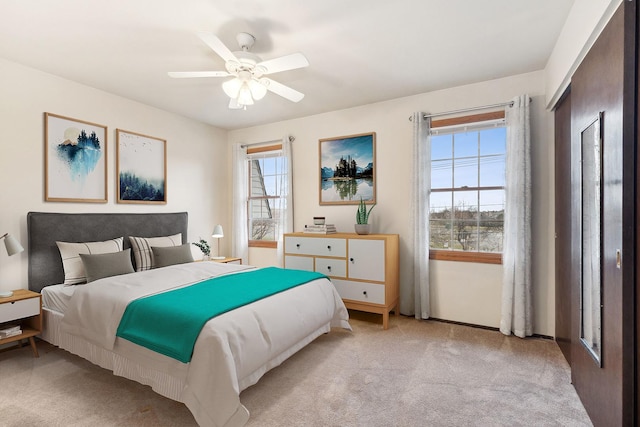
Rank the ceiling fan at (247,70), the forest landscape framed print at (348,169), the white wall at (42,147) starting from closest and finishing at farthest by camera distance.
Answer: the ceiling fan at (247,70), the white wall at (42,147), the forest landscape framed print at (348,169)

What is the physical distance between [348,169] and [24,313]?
3570mm

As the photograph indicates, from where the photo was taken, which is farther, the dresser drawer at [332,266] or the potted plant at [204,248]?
the potted plant at [204,248]

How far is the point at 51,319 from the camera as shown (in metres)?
2.74

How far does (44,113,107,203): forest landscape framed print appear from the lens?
3.16 metres

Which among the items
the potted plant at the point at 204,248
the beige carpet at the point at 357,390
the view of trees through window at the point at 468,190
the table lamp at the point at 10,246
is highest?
the view of trees through window at the point at 468,190

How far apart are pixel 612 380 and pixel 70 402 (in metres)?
3.15

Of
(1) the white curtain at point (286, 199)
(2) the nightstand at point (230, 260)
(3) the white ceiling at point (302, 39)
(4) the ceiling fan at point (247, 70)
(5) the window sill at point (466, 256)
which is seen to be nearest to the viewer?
(3) the white ceiling at point (302, 39)

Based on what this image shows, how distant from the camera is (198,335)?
185cm

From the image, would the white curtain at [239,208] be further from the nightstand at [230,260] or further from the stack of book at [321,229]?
the stack of book at [321,229]

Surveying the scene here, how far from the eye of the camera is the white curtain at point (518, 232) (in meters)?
3.10

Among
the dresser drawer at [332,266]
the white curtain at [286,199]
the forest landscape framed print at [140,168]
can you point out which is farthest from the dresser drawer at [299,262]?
the forest landscape framed print at [140,168]

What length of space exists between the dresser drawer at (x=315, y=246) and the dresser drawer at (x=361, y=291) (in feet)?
1.14

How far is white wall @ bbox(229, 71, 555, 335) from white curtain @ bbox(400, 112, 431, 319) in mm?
132

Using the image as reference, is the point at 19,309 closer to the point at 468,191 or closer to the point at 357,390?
the point at 357,390
